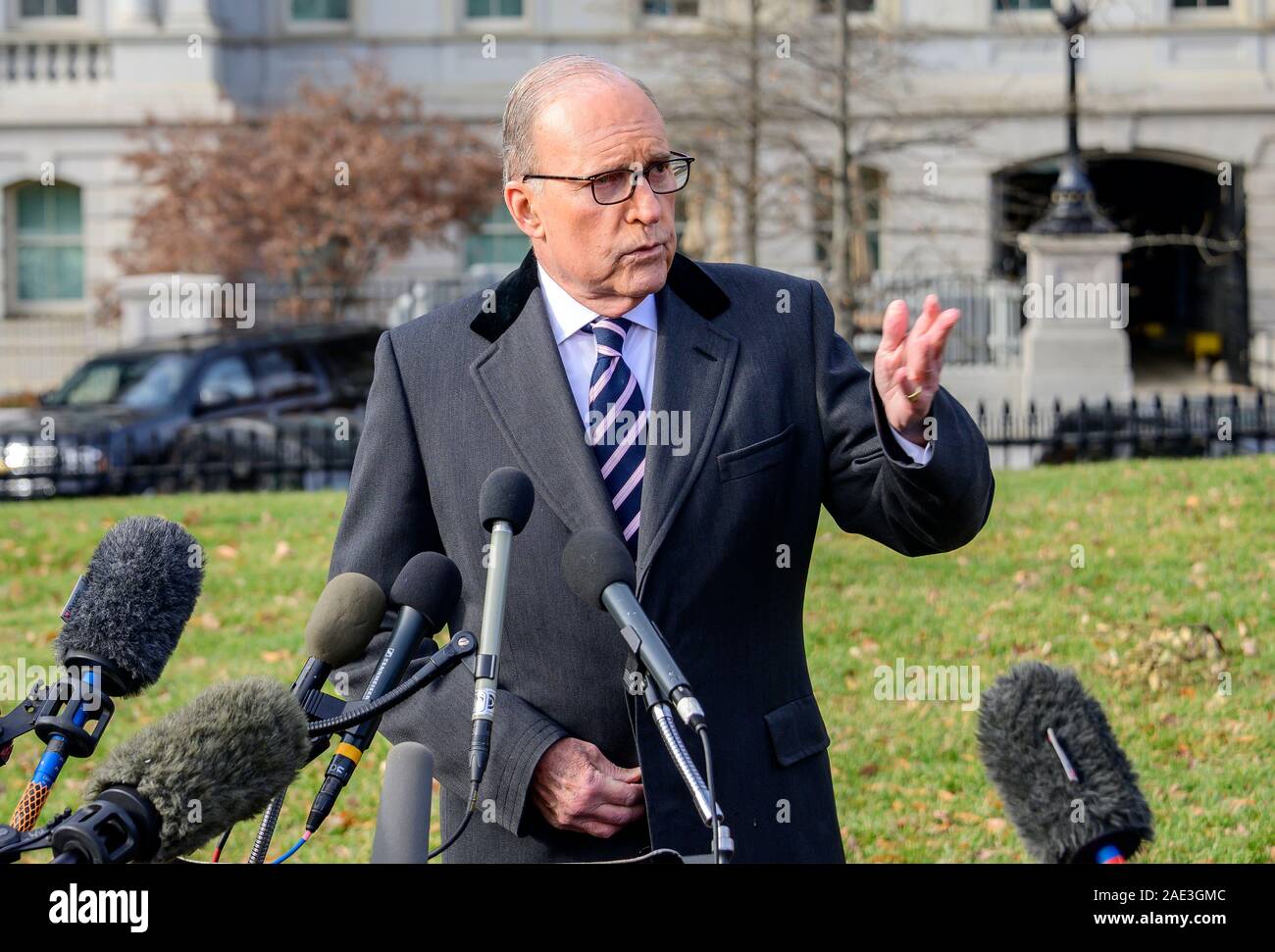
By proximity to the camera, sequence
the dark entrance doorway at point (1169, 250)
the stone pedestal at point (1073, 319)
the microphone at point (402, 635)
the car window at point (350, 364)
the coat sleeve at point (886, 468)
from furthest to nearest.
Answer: the dark entrance doorway at point (1169, 250) → the stone pedestal at point (1073, 319) → the car window at point (350, 364) → the coat sleeve at point (886, 468) → the microphone at point (402, 635)

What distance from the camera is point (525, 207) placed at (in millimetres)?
3301

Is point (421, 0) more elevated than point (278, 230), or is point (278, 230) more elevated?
point (421, 0)

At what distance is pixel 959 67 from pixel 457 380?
1078 inches

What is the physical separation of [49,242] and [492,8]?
881 cm

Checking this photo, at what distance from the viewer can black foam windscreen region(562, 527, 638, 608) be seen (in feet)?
7.91

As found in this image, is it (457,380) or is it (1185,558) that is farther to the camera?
(1185,558)

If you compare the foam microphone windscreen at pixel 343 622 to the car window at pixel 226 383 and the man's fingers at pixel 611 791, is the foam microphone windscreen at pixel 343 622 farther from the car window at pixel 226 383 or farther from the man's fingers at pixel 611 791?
the car window at pixel 226 383

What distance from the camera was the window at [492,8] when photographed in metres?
31.4

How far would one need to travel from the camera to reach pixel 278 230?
1013 inches

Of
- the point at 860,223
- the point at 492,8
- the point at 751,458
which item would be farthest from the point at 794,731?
the point at 492,8

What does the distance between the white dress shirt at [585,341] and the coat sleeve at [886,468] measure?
1.02ft

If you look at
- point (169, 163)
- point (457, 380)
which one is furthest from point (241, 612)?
point (169, 163)

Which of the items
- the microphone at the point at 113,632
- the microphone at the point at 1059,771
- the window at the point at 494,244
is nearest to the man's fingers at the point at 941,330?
the microphone at the point at 1059,771
